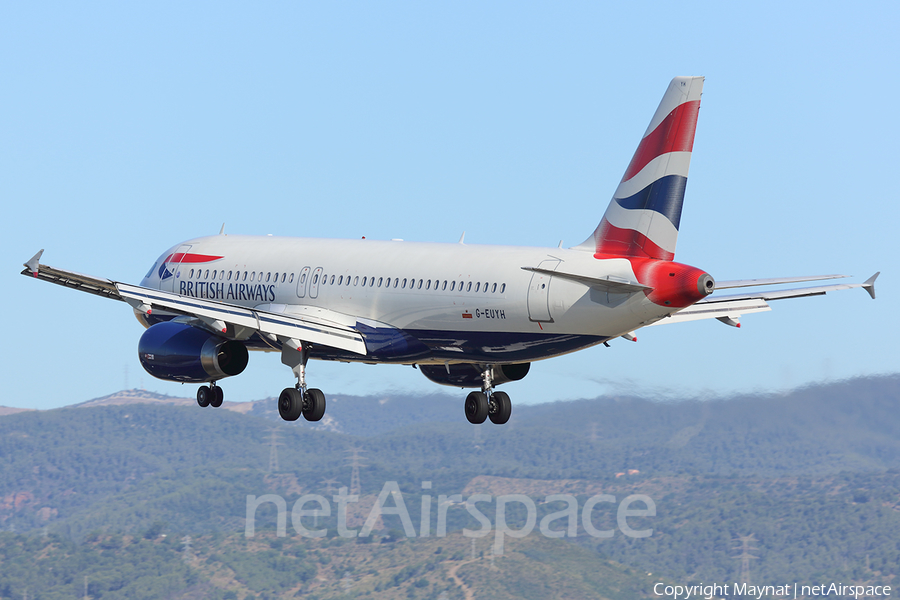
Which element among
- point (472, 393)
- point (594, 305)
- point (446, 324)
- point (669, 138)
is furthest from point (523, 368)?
point (669, 138)

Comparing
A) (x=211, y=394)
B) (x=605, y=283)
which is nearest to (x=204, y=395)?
(x=211, y=394)

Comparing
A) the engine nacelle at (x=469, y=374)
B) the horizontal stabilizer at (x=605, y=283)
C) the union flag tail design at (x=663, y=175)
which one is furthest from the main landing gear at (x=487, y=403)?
the union flag tail design at (x=663, y=175)

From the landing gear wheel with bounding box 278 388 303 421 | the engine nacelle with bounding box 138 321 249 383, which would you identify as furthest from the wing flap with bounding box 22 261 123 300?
the landing gear wheel with bounding box 278 388 303 421

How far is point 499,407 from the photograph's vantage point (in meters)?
46.2

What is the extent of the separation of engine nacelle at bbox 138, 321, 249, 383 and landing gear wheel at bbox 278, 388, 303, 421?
2069 mm

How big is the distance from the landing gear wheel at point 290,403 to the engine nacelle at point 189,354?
2.07 metres

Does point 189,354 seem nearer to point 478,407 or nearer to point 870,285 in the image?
point 478,407

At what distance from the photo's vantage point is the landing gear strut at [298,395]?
44125 millimetres

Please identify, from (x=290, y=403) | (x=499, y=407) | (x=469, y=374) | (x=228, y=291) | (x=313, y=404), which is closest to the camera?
(x=290, y=403)

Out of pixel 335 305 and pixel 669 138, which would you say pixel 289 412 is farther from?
pixel 669 138

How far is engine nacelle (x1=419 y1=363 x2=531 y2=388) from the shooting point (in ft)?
151

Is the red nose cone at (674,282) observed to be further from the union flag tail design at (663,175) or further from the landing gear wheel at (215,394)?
the landing gear wheel at (215,394)

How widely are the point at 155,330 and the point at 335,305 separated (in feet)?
21.1

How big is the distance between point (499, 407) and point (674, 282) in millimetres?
11409
